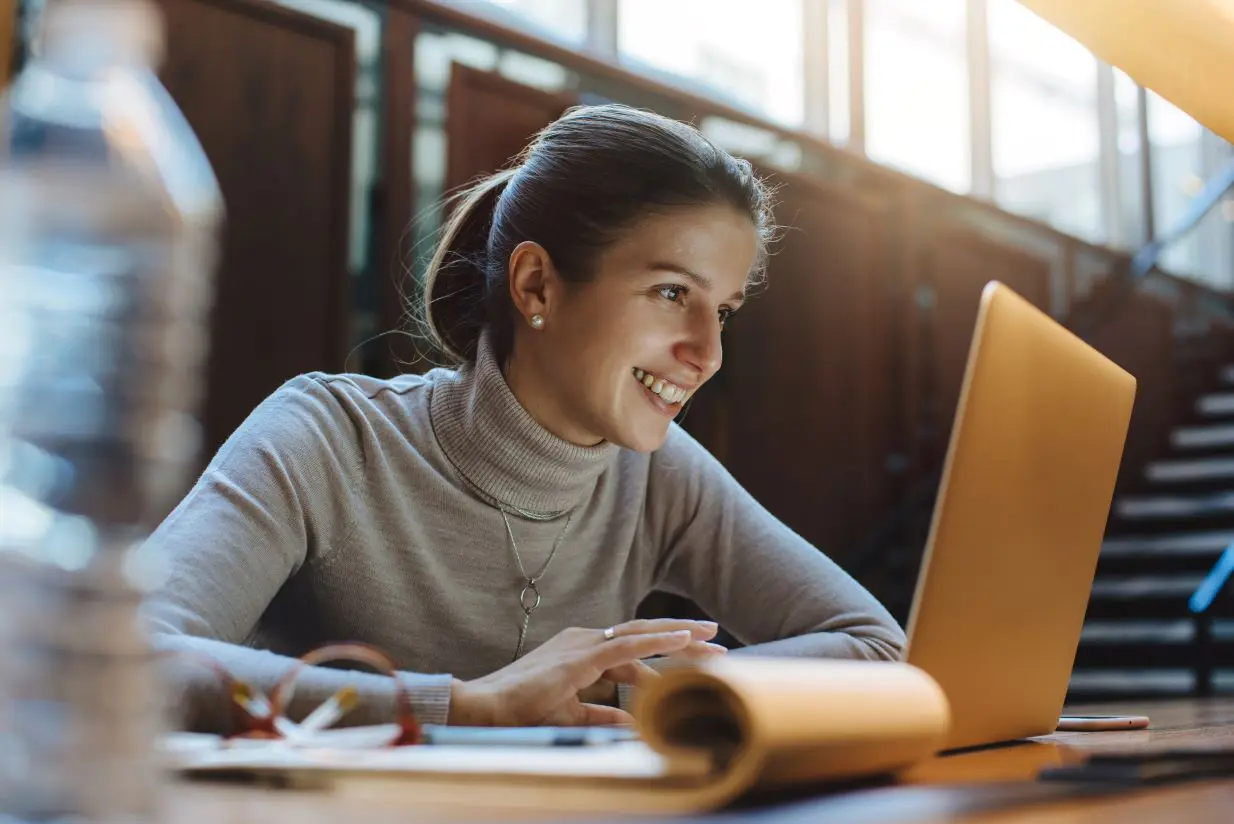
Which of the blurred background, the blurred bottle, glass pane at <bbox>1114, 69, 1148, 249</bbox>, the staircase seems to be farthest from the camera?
glass pane at <bbox>1114, 69, 1148, 249</bbox>

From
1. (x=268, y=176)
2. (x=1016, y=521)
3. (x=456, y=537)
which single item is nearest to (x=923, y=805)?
(x=1016, y=521)

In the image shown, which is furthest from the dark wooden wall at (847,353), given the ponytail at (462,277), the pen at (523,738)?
the pen at (523,738)

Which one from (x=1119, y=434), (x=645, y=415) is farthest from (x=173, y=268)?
(x=645, y=415)

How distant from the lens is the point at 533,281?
1.77 metres

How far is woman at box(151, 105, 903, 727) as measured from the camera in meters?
1.57

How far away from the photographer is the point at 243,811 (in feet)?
1.86

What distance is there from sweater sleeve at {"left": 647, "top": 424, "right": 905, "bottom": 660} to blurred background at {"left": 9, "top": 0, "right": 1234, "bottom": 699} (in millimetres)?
780

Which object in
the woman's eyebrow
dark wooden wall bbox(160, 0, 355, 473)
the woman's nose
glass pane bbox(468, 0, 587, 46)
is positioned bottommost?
the woman's nose

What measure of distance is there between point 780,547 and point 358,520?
0.59 metres

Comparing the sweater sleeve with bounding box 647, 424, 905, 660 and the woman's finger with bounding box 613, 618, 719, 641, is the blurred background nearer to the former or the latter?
the sweater sleeve with bounding box 647, 424, 905, 660

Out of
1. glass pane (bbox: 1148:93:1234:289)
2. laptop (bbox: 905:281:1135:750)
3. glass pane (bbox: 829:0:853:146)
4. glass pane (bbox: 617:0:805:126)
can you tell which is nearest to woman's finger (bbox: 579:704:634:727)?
laptop (bbox: 905:281:1135:750)

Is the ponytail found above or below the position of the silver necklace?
above

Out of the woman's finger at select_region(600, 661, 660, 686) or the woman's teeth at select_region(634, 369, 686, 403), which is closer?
the woman's finger at select_region(600, 661, 660, 686)

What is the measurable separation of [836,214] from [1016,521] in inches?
193
